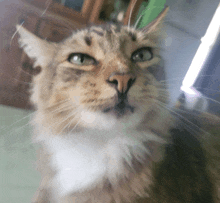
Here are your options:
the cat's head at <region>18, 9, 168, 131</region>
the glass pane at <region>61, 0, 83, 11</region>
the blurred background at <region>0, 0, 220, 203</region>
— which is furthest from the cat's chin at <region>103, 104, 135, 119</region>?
the glass pane at <region>61, 0, 83, 11</region>

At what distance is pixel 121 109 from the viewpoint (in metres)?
0.37

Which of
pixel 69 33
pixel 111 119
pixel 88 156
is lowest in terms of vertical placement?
pixel 88 156

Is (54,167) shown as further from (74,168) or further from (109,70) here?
(109,70)

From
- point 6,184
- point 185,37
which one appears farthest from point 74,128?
point 185,37

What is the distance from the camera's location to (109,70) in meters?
0.37

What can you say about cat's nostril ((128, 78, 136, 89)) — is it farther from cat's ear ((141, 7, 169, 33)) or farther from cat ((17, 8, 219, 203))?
cat's ear ((141, 7, 169, 33))

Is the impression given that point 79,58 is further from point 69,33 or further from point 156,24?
point 156,24

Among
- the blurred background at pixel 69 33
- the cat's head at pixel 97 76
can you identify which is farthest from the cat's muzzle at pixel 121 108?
the blurred background at pixel 69 33

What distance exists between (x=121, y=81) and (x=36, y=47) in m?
0.20

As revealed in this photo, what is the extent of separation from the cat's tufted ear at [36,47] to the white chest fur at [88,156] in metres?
0.19

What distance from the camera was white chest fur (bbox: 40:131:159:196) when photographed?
15.8 inches

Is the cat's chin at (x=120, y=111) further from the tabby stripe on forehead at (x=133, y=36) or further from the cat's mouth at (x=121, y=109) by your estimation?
the tabby stripe on forehead at (x=133, y=36)

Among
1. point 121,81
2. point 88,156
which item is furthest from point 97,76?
point 88,156

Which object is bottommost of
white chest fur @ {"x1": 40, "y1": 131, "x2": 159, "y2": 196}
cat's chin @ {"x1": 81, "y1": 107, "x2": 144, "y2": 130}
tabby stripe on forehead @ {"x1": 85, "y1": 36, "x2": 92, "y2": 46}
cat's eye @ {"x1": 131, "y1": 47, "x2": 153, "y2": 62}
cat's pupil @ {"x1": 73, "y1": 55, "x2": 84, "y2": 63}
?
white chest fur @ {"x1": 40, "y1": 131, "x2": 159, "y2": 196}
